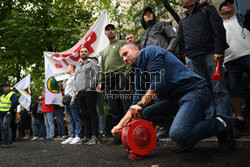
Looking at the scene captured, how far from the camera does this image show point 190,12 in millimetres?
4477

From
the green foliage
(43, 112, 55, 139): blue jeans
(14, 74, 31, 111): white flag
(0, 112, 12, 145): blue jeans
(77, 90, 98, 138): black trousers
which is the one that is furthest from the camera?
the green foliage

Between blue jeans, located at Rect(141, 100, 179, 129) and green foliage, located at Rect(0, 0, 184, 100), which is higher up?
green foliage, located at Rect(0, 0, 184, 100)

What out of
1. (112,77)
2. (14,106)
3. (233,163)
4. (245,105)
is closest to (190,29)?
(112,77)

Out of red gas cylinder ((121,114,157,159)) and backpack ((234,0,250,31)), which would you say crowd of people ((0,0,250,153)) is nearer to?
red gas cylinder ((121,114,157,159))

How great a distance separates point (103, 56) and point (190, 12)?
7.06 ft

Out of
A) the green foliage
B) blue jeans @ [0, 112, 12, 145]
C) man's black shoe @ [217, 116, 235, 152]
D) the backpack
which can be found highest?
the green foliage

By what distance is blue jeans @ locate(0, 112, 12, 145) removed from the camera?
25.9ft

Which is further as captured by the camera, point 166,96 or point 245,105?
point 245,105

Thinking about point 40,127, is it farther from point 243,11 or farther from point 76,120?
point 243,11

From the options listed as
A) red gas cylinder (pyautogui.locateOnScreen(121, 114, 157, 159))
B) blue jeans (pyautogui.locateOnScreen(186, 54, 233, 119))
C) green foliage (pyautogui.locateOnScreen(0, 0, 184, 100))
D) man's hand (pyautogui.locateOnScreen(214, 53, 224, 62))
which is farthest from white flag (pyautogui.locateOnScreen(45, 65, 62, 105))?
man's hand (pyautogui.locateOnScreen(214, 53, 224, 62))

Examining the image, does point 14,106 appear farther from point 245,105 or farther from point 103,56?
point 245,105

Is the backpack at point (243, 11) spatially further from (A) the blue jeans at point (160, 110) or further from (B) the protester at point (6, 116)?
(B) the protester at point (6, 116)

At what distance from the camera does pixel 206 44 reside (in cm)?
419

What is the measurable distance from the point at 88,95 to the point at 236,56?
3164 mm
